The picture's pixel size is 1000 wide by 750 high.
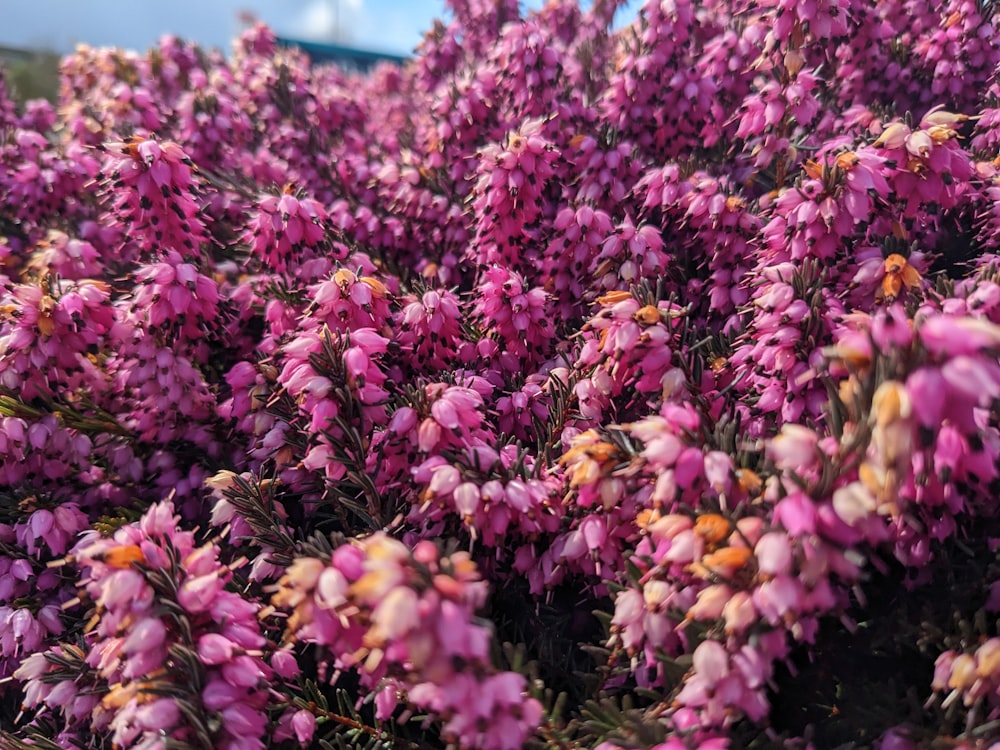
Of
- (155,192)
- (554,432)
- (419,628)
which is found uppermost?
(155,192)

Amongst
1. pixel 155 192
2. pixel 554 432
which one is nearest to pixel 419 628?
pixel 554 432

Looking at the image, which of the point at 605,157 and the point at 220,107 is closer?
the point at 605,157

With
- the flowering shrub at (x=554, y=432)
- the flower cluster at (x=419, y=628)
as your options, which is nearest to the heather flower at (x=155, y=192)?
the flowering shrub at (x=554, y=432)

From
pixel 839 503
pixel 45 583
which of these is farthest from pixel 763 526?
pixel 45 583

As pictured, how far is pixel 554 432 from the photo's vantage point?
223 cm

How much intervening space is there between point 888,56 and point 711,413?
297 centimetres

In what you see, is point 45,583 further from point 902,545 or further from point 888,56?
point 888,56

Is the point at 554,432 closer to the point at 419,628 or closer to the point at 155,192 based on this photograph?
the point at 419,628

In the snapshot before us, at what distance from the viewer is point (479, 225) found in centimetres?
269

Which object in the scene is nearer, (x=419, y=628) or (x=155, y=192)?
(x=419, y=628)

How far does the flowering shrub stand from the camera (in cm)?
133

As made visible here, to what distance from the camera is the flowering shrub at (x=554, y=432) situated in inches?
52.3

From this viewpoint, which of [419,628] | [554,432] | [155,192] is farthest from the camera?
[155,192]

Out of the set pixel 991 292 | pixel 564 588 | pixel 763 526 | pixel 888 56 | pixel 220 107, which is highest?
pixel 220 107
